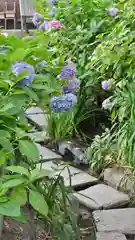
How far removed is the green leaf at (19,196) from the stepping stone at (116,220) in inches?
42.2

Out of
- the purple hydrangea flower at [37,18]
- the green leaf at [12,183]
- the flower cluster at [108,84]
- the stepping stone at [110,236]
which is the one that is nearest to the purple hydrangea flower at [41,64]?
the green leaf at [12,183]

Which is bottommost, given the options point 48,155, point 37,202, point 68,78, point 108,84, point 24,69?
point 48,155

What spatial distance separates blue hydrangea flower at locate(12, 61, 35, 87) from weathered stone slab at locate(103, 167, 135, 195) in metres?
1.47

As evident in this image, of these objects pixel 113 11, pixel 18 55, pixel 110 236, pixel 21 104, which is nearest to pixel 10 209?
pixel 21 104

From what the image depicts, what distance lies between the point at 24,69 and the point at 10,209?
0.42 metres

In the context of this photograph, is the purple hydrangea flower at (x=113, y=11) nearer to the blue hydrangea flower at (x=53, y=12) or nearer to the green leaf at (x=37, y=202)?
the blue hydrangea flower at (x=53, y=12)

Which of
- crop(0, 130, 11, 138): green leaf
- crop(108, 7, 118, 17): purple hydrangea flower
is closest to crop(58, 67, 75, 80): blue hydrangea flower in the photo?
crop(0, 130, 11, 138): green leaf

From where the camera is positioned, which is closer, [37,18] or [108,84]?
[108,84]

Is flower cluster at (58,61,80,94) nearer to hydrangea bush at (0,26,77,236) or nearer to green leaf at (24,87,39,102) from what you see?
hydrangea bush at (0,26,77,236)

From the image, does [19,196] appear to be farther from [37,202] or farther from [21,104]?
[21,104]

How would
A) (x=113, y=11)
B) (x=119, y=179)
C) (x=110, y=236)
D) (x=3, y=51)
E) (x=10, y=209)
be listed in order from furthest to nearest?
(x=113, y=11), (x=119, y=179), (x=110, y=236), (x=3, y=51), (x=10, y=209)

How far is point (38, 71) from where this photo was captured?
1562 millimetres

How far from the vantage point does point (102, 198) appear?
8.38ft

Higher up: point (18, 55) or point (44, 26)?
point (18, 55)
